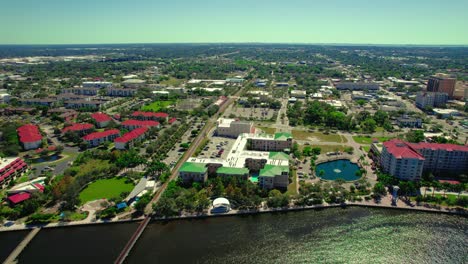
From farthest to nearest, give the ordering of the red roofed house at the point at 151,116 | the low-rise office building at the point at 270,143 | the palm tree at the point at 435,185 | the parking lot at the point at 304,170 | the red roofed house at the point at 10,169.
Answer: the red roofed house at the point at 151,116, the low-rise office building at the point at 270,143, the parking lot at the point at 304,170, the red roofed house at the point at 10,169, the palm tree at the point at 435,185

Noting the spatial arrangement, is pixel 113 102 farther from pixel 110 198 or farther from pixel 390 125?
pixel 390 125

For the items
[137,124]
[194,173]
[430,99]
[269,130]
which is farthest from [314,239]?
[430,99]

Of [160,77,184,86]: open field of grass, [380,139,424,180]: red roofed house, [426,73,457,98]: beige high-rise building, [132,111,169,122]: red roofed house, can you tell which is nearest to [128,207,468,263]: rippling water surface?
Answer: [380,139,424,180]: red roofed house

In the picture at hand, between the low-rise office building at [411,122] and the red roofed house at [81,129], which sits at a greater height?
the red roofed house at [81,129]

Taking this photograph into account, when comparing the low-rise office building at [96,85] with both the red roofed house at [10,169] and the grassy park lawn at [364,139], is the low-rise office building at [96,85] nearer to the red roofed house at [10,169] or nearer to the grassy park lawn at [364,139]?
the red roofed house at [10,169]

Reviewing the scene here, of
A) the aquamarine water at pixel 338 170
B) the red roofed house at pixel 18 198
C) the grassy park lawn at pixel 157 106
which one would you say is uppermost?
the red roofed house at pixel 18 198

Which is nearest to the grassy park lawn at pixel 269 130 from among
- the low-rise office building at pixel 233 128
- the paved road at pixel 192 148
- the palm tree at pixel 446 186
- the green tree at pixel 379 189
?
the low-rise office building at pixel 233 128

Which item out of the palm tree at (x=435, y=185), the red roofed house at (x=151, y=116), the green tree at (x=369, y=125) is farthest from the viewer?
the red roofed house at (x=151, y=116)
